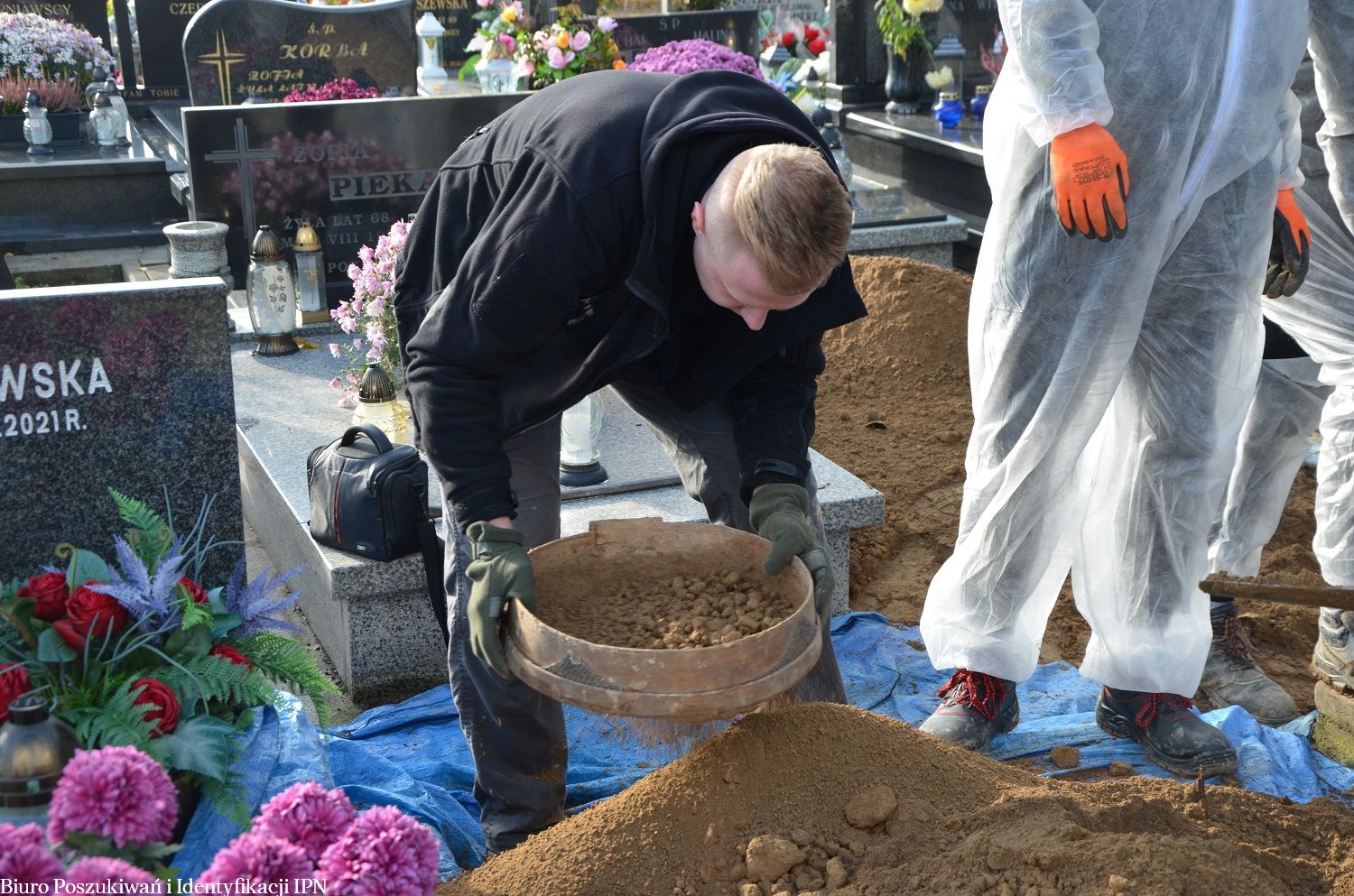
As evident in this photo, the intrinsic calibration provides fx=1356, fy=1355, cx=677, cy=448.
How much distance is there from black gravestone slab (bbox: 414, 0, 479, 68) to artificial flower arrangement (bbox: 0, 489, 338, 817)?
9.53 m

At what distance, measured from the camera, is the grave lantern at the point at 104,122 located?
335 inches

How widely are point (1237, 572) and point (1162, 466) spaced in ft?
2.53

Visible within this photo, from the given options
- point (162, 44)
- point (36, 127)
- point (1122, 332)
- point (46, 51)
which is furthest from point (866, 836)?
point (162, 44)

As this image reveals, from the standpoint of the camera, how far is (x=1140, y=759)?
3043mm

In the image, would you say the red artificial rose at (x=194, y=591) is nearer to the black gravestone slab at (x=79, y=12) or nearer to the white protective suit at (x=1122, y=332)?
the white protective suit at (x=1122, y=332)

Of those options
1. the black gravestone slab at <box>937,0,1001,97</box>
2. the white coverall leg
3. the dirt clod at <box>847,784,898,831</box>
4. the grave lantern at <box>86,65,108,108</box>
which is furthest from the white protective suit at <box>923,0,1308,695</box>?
the grave lantern at <box>86,65,108,108</box>

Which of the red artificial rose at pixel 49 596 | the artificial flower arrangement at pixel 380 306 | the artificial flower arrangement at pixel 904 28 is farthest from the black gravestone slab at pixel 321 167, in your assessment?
the red artificial rose at pixel 49 596

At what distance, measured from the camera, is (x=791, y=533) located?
2373mm

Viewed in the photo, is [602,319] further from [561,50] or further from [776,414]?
[561,50]

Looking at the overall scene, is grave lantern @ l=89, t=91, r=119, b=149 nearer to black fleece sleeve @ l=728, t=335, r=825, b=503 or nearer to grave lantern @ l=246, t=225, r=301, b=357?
grave lantern @ l=246, t=225, r=301, b=357

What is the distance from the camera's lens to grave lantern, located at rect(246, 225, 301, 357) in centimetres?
516

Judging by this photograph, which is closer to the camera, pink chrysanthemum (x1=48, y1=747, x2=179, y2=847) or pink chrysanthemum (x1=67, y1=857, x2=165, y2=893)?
pink chrysanthemum (x1=67, y1=857, x2=165, y2=893)

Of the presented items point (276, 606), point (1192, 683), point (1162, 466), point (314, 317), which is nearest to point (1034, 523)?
point (1162, 466)

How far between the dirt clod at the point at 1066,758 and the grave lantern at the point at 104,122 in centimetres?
752
